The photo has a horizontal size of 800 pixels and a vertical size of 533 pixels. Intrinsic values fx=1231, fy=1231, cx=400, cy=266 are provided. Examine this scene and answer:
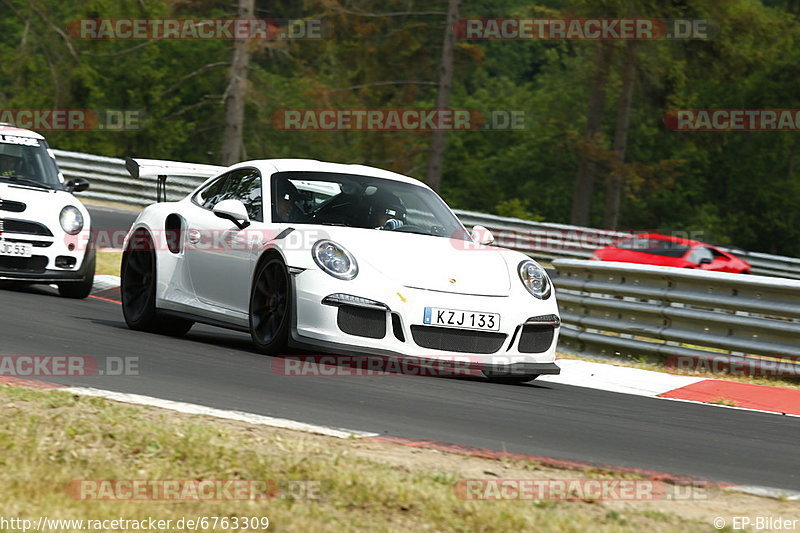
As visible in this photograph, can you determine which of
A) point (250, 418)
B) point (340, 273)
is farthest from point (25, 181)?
point (250, 418)

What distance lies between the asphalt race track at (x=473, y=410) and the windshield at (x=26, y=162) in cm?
383

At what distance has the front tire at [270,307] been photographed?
8039 mm

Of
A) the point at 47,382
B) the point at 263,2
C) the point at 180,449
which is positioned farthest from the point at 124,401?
the point at 263,2

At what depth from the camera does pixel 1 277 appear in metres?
11.9

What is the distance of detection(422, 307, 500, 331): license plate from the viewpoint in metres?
7.75

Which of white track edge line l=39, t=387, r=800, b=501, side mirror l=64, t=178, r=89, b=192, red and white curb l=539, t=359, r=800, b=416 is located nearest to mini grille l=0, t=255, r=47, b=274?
side mirror l=64, t=178, r=89, b=192

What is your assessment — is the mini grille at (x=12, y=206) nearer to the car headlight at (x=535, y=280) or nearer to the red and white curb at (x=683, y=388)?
the red and white curb at (x=683, y=388)

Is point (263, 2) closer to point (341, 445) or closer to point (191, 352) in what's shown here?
point (191, 352)

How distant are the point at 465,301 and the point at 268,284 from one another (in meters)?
1.37

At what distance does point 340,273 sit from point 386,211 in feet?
3.61

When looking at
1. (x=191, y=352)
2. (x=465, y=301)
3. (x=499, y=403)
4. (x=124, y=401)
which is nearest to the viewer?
(x=124, y=401)

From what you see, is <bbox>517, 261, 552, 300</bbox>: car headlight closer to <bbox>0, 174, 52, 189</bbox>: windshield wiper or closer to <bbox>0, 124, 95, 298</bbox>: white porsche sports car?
<bbox>0, 124, 95, 298</bbox>: white porsche sports car

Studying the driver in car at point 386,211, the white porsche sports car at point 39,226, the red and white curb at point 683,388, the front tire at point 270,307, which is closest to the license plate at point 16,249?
the white porsche sports car at point 39,226

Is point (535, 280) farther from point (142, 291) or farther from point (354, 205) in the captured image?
point (142, 291)
